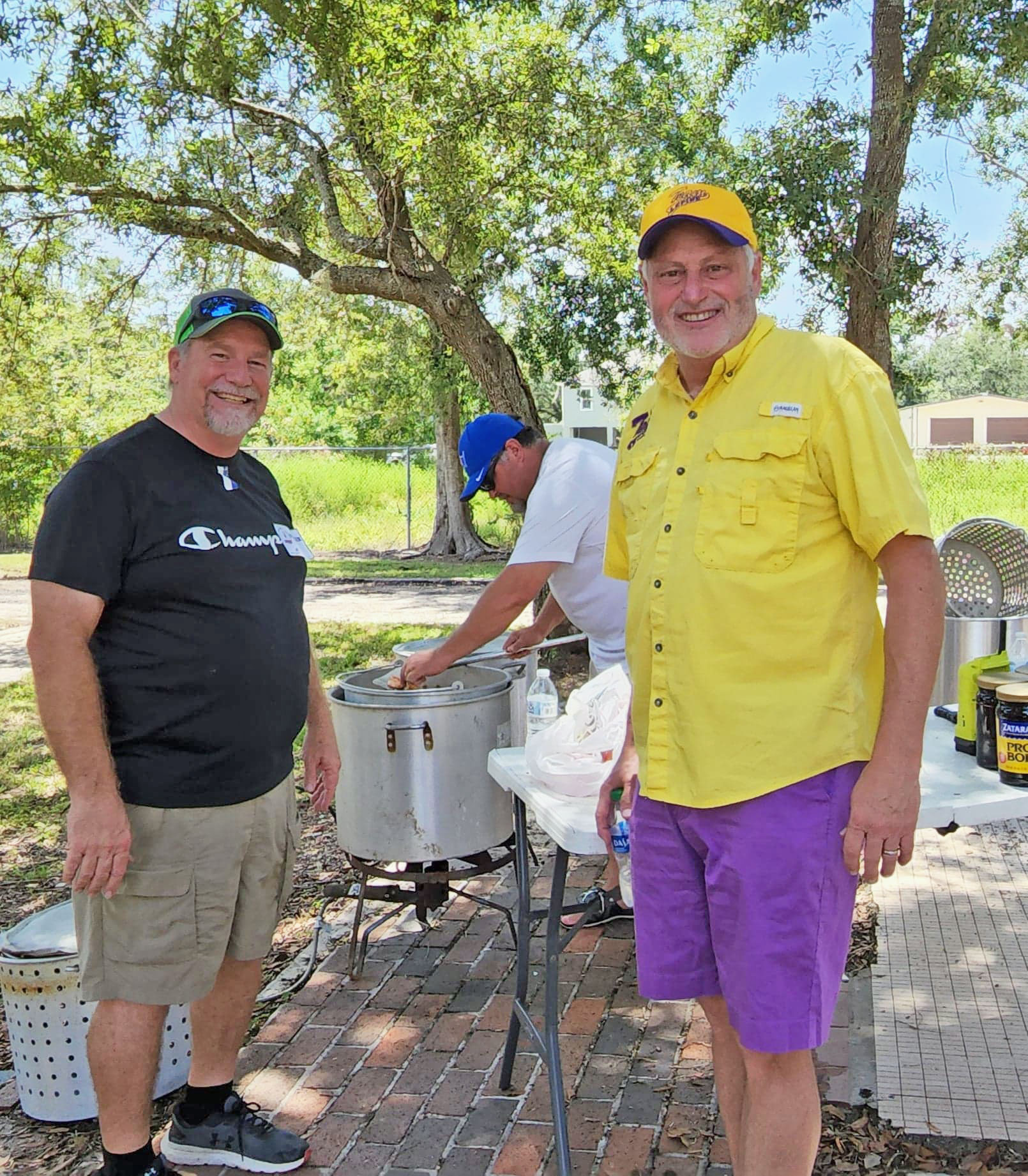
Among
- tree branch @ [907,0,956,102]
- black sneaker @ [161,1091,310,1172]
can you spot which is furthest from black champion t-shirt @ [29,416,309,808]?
tree branch @ [907,0,956,102]

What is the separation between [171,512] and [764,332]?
54.8 inches

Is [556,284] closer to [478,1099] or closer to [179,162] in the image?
[179,162]

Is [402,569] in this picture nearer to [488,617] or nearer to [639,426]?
[488,617]

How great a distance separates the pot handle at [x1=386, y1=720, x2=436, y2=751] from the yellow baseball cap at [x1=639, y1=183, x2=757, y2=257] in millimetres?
1724

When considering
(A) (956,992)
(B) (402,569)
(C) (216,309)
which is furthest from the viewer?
(B) (402,569)

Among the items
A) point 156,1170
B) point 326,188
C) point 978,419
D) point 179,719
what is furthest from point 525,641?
point 978,419

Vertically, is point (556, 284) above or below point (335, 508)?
above

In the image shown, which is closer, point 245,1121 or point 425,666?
point 245,1121

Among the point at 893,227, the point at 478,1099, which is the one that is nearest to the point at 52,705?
the point at 478,1099

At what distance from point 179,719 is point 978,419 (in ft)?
202

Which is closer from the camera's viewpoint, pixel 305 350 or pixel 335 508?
pixel 305 350

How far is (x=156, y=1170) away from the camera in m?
2.60

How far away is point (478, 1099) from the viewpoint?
9.99 feet

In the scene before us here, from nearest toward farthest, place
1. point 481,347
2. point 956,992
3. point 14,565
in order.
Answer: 1. point 956,992
2. point 481,347
3. point 14,565
